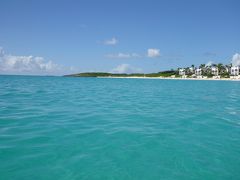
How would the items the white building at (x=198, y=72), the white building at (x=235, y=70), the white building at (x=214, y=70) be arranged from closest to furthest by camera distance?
1. the white building at (x=235, y=70)
2. the white building at (x=214, y=70)
3. the white building at (x=198, y=72)

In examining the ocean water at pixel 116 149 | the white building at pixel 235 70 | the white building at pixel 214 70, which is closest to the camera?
the ocean water at pixel 116 149

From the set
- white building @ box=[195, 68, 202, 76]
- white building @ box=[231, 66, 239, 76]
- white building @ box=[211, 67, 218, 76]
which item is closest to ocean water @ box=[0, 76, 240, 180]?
white building @ box=[231, 66, 239, 76]

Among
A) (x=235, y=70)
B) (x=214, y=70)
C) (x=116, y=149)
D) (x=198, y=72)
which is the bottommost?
(x=116, y=149)

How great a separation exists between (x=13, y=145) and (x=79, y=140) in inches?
104

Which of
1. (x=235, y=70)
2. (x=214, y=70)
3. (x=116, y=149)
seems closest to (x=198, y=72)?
(x=214, y=70)

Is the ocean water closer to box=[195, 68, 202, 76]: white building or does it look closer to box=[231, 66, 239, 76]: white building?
box=[231, 66, 239, 76]: white building

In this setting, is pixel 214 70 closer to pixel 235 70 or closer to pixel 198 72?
pixel 198 72

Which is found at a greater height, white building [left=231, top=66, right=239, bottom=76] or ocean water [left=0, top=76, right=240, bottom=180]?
white building [left=231, top=66, right=239, bottom=76]

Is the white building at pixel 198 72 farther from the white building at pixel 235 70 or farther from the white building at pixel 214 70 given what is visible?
the white building at pixel 235 70

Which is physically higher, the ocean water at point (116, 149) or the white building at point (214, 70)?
the white building at point (214, 70)

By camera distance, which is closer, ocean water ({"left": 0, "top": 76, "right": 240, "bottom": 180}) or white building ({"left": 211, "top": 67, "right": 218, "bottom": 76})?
ocean water ({"left": 0, "top": 76, "right": 240, "bottom": 180})

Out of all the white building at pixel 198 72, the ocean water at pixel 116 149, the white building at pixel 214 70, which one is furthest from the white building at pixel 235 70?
the ocean water at pixel 116 149

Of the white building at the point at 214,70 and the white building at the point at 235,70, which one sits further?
the white building at the point at 214,70

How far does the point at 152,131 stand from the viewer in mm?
12734
